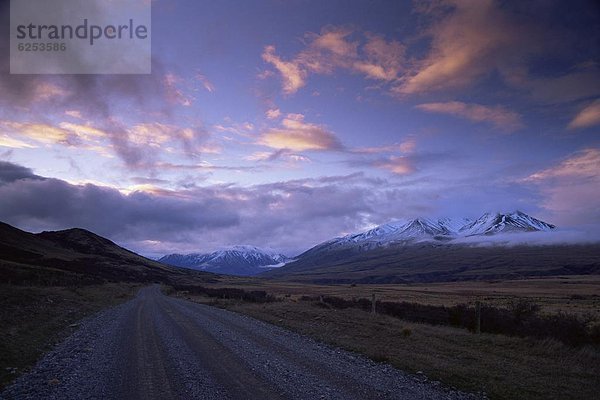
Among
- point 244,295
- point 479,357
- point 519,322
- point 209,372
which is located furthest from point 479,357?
point 244,295

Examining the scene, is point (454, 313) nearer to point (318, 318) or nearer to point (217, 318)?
point (318, 318)

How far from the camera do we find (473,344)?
54.4 feet

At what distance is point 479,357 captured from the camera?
45.9ft

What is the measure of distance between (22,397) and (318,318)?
17.7 m

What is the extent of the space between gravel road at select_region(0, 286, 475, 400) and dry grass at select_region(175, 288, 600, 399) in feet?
3.62

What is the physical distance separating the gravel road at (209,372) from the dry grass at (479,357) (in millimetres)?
1102

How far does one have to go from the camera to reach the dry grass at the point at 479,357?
34.7 feet

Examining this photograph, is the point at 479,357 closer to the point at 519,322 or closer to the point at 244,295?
the point at 519,322

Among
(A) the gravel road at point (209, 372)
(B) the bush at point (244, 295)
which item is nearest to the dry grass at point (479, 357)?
(A) the gravel road at point (209, 372)

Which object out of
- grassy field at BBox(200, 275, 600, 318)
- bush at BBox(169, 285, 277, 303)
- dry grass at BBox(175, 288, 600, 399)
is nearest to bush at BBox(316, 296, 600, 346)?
dry grass at BBox(175, 288, 600, 399)

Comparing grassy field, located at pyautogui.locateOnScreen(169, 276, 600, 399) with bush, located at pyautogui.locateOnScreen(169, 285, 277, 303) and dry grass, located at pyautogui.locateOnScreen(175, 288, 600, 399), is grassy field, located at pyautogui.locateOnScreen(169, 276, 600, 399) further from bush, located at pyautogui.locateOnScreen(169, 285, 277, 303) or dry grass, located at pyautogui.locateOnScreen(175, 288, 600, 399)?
bush, located at pyautogui.locateOnScreen(169, 285, 277, 303)

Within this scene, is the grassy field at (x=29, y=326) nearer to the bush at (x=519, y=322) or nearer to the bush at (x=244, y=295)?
the bush at (x=244, y=295)

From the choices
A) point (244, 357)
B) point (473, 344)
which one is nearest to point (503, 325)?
point (473, 344)

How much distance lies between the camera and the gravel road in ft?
31.4
